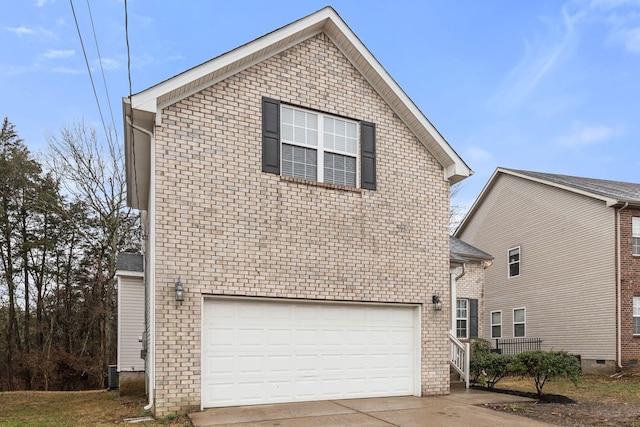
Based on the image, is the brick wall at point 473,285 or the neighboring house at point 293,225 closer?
the neighboring house at point 293,225

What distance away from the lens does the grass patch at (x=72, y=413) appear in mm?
8820

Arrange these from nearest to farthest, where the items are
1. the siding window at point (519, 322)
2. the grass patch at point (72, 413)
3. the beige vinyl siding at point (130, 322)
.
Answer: the grass patch at point (72, 413) < the beige vinyl siding at point (130, 322) < the siding window at point (519, 322)

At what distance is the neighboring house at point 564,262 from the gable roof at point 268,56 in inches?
381

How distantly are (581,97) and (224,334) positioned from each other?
31729 mm

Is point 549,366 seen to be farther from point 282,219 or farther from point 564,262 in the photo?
point 564,262

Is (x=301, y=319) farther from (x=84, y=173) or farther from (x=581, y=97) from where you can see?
(x=581, y=97)

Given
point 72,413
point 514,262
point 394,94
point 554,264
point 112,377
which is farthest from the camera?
point 514,262

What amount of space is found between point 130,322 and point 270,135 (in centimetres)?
809

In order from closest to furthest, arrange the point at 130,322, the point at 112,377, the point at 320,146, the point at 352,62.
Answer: the point at 320,146 < the point at 352,62 < the point at 130,322 < the point at 112,377

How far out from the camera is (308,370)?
32.7 ft

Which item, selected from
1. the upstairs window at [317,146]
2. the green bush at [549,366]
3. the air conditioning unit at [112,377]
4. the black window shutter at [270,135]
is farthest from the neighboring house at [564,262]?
the air conditioning unit at [112,377]

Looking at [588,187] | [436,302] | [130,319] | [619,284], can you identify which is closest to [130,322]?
[130,319]

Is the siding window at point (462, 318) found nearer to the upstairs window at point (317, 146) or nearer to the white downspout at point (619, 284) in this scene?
the white downspout at point (619, 284)

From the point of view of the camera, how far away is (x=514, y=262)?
2359 cm
